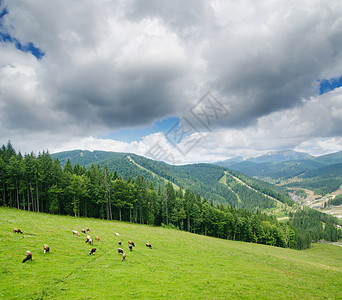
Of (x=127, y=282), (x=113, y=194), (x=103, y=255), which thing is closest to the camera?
(x=127, y=282)

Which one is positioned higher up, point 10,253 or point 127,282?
point 10,253

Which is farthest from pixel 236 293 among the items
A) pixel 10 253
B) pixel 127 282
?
pixel 10 253

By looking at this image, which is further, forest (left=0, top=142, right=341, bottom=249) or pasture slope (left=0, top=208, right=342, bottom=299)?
forest (left=0, top=142, right=341, bottom=249)

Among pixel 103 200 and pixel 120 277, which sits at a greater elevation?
pixel 120 277

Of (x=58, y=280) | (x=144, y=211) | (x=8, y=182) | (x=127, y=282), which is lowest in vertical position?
(x=144, y=211)

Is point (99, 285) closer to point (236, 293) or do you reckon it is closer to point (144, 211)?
point (236, 293)

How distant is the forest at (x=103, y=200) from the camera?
55.5 m

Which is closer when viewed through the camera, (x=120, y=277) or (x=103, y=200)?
(x=120, y=277)

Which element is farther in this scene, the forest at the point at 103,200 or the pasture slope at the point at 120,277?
the forest at the point at 103,200

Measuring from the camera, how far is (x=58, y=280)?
48.2ft

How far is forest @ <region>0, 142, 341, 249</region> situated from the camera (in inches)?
2184

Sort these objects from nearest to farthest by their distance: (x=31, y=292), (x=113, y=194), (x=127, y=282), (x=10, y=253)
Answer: (x=31, y=292)
(x=127, y=282)
(x=10, y=253)
(x=113, y=194)

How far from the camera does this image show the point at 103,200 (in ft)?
198

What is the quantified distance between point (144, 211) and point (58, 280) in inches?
2295
